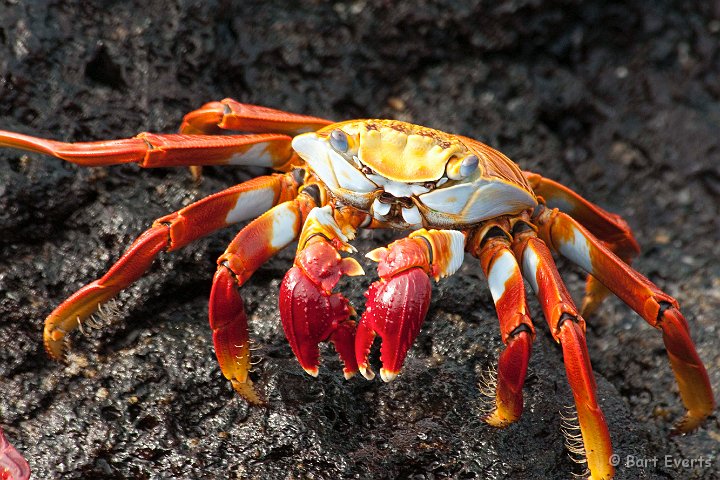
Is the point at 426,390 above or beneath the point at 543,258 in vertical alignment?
beneath

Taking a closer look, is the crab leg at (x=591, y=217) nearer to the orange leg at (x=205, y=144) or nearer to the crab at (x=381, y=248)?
the crab at (x=381, y=248)

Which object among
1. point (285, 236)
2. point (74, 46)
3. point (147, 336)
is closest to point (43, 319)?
point (147, 336)

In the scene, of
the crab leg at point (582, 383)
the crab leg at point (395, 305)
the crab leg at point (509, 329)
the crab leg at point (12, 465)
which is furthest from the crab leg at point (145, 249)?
the crab leg at point (582, 383)

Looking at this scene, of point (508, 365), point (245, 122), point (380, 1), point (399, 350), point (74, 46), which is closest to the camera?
point (399, 350)

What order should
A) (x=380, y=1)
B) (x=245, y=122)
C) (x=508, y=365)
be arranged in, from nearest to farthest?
(x=508, y=365), (x=245, y=122), (x=380, y=1)

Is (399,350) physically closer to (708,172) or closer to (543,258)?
(543,258)

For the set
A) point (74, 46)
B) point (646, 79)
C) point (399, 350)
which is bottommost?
point (646, 79)

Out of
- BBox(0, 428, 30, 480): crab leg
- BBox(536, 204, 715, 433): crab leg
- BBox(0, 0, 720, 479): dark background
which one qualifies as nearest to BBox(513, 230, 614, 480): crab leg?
BBox(0, 0, 720, 479): dark background

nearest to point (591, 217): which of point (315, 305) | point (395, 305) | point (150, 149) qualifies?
point (395, 305)

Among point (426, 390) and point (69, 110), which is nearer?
point (426, 390)
